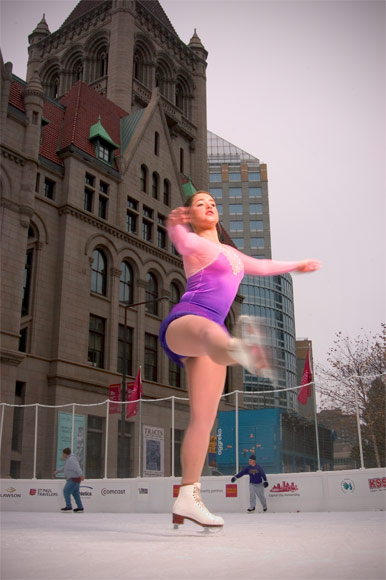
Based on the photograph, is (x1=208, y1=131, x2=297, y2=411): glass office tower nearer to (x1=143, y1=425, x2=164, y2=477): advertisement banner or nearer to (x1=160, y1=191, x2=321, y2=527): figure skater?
(x1=143, y1=425, x2=164, y2=477): advertisement banner

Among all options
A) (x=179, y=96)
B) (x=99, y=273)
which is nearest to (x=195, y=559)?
(x=99, y=273)

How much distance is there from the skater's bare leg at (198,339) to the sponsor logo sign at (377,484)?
10.8m

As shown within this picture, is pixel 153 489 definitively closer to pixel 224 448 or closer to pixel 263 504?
pixel 224 448

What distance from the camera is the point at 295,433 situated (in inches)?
593

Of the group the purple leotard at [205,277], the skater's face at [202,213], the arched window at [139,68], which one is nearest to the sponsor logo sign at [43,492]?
the purple leotard at [205,277]

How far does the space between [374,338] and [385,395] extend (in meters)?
19.5

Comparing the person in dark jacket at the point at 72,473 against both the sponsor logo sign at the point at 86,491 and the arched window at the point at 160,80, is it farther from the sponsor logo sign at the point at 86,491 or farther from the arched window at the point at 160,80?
the arched window at the point at 160,80

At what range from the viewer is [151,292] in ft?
112

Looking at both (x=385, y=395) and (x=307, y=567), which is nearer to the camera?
(x=307, y=567)

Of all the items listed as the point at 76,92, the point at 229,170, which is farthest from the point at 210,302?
the point at 229,170

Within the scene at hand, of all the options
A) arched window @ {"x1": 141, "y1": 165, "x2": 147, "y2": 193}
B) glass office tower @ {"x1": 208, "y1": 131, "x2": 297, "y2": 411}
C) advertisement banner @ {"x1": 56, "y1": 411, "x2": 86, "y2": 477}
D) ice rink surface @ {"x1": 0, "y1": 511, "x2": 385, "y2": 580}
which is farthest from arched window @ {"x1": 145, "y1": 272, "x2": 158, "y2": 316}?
glass office tower @ {"x1": 208, "y1": 131, "x2": 297, "y2": 411}

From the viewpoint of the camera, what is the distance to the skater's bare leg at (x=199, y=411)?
382 centimetres

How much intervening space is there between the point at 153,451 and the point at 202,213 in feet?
52.3

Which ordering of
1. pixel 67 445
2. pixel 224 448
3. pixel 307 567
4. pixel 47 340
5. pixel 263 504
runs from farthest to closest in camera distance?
pixel 47 340
pixel 67 445
pixel 224 448
pixel 263 504
pixel 307 567
